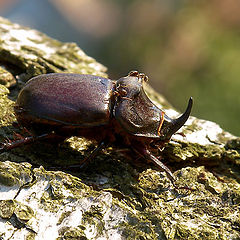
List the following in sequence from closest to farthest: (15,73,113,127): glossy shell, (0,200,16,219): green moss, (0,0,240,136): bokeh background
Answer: (0,200,16,219): green moss → (15,73,113,127): glossy shell → (0,0,240,136): bokeh background

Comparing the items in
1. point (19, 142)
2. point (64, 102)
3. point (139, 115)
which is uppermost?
point (139, 115)

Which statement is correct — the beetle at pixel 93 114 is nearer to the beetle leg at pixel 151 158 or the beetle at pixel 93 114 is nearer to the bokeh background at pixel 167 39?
the beetle leg at pixel 151 158

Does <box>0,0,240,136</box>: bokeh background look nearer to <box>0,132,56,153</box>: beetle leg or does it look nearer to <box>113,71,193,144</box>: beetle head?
<box>113,71,193,144</box>: beetle head

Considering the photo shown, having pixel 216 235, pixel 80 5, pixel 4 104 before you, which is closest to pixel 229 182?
pixel 216 235

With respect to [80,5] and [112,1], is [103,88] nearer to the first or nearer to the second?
[112,1]

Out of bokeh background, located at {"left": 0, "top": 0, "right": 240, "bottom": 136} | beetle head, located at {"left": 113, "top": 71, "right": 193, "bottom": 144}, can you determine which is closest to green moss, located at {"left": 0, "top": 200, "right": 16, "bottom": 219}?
beetle head, located at {"left": 113, "top": 71, "right": 193, "bottom": 144}

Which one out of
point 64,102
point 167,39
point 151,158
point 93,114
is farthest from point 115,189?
point 167,39

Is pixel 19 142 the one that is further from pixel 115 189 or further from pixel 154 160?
pixel 154 160

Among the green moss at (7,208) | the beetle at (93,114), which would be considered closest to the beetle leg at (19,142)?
the beetle at (93,114)
